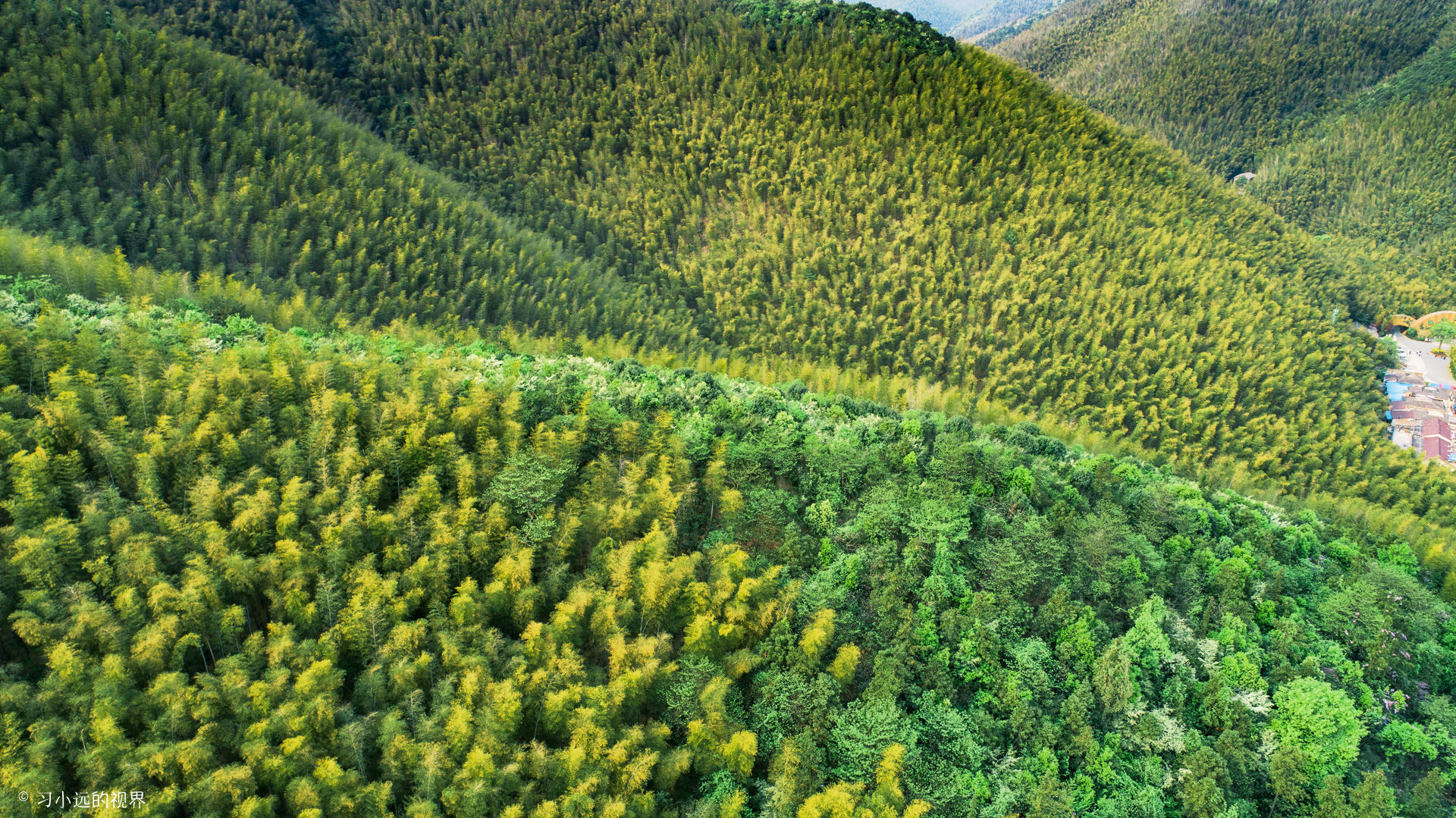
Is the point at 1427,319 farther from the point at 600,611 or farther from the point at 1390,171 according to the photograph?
the point at 600,611

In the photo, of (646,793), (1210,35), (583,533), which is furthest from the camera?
(1210,35)

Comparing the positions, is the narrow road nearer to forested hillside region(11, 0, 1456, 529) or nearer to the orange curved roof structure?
the orange curved roof structure

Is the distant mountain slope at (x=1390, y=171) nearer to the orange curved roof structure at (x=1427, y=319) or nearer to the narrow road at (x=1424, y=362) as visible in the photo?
the orange curved roof structure at (x=1427, y=319)

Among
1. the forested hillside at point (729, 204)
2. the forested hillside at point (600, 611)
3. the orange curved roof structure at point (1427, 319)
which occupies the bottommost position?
the forested hillside at point (600, 611)

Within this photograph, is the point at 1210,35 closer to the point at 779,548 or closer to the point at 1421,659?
the point at 1421,659

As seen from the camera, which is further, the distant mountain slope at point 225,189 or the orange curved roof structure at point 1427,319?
the orange curved roof structure at point 1427,319

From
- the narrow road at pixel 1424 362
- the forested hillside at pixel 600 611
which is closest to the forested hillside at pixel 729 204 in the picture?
the narrow road at pixel 1424 362

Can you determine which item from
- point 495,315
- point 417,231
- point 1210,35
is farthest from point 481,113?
point 1210,35
